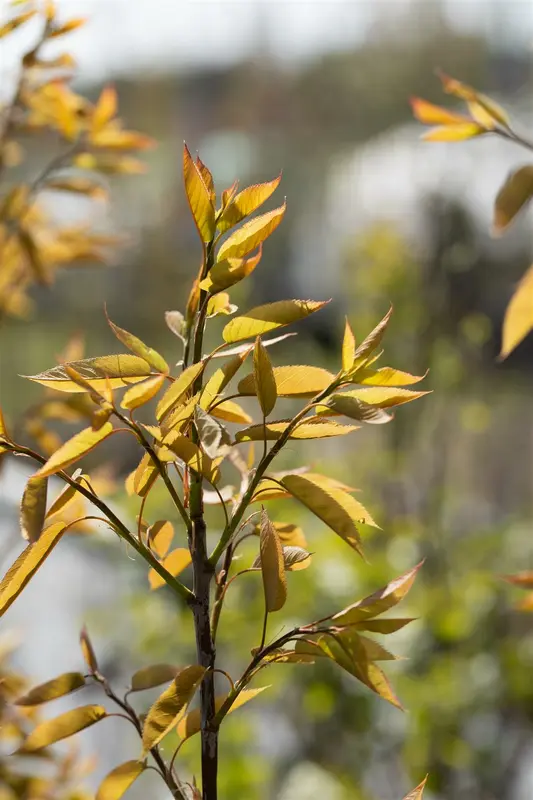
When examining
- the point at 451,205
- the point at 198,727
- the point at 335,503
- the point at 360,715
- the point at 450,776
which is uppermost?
the point at 335,503

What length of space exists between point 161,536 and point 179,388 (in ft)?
0.35

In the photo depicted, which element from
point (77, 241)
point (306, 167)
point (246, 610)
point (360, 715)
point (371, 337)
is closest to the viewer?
point (371, 337)

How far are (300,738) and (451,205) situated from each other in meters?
1.24

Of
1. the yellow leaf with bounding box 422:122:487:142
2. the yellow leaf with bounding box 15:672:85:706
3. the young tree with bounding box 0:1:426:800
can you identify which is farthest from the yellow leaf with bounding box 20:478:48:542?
the yellow leaf with bounding box 422:122:487:142

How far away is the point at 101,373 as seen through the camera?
30 centimetres

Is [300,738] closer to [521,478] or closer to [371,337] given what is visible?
[371,337]

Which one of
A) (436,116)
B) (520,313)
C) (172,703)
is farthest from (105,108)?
(172,703)

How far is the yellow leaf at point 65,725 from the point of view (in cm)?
35

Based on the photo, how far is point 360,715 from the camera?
1.37 m

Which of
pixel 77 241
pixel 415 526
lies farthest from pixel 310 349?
pixel 77 241

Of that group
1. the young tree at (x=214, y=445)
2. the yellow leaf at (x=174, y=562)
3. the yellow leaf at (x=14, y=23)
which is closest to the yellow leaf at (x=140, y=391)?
the young tree at (x=214, y=445)

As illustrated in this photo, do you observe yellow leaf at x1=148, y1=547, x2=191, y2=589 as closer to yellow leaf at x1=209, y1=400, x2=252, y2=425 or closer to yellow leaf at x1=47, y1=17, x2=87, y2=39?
yellow leaf at x1=209, y1=400, x2=252, y2=425

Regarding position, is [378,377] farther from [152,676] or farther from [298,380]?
[152,676]

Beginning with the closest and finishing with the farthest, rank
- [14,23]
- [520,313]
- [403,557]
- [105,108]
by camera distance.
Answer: [520,313], [14,23], [105,108], [403,557]
